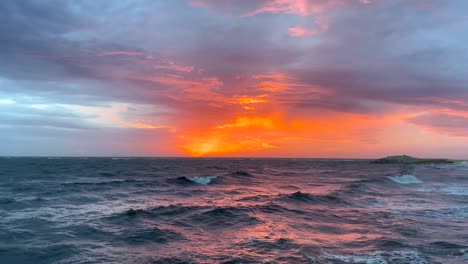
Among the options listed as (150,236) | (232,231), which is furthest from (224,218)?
(150,236)

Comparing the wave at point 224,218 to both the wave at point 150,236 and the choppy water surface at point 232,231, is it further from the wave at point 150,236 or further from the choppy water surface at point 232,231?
the wave at point 150,236

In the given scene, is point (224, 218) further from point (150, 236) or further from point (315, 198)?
point (315, 198)

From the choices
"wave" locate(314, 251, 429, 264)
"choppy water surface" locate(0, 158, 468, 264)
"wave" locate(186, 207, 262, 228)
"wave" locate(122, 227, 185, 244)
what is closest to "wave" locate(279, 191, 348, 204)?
"choppy water surface" locate(0, 158, 468, 264)

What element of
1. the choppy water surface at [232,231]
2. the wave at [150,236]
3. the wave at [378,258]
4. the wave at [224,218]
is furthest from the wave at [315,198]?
the wave at [378,258]

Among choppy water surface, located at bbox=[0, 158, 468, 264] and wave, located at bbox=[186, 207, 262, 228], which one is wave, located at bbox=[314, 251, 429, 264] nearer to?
choppy water surface, located at bbox=[0, 158, 468, 264]

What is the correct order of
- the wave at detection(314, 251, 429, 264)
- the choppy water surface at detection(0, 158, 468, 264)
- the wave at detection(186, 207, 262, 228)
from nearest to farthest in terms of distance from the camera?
the wave at detection(314, 251, 429, 264)
the choppy water surface at detection(0, 158, 468, 264)
the wave at detection(186, 207, 262, 228)

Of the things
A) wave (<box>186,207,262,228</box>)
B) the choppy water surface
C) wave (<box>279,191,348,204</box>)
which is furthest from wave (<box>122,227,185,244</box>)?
wave (<box>279,191,348,204</box>)

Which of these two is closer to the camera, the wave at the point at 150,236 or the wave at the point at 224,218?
the wave at the point at 150,236

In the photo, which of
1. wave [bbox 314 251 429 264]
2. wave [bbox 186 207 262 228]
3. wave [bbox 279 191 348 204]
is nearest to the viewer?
wave [bbox 314 251 429 264]

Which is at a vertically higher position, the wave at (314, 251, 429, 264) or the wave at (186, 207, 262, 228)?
the wave at (314, 251, 429, 264)

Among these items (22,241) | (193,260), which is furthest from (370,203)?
(22,241)

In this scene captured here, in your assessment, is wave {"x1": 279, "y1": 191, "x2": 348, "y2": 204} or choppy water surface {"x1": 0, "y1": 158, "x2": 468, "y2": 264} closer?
choppy water surface {"x1": 0, "y1": 158, "x2": 468, "y2": 264}

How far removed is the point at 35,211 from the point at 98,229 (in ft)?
24.9

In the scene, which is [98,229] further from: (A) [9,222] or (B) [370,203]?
(B) [370,203]
